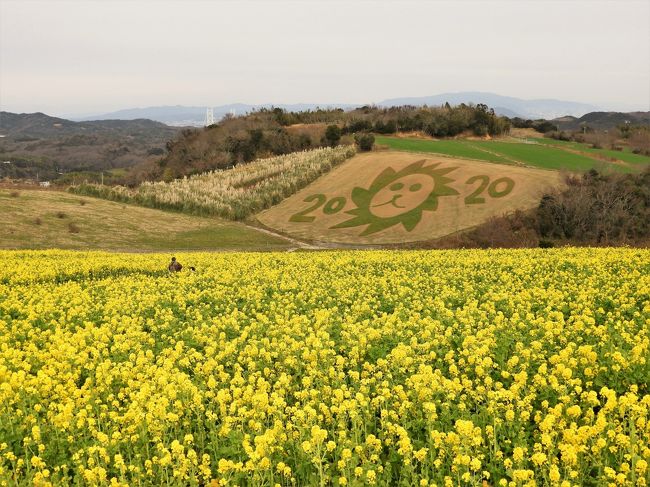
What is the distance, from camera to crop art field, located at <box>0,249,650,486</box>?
22.4 feet

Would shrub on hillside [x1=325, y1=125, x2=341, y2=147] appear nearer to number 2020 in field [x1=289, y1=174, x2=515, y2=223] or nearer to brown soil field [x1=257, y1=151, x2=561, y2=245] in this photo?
brown soil field [x1=257, y1=151, x2=561, y2=245]

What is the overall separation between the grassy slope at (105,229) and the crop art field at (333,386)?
30.6m

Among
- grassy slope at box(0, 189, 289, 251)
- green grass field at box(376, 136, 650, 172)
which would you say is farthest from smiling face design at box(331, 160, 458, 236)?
green grass field at box(376, 136, 650, 172)

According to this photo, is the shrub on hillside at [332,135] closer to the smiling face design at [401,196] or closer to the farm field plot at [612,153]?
the farm field plot at [612,153]

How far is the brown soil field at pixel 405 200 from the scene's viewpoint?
58.6 m

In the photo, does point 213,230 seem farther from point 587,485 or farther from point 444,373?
point 587,485

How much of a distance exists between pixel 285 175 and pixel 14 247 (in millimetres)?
46903

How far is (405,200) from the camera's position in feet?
213

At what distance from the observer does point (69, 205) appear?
6103cm

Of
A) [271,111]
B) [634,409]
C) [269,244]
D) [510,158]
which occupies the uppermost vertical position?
[271,111]

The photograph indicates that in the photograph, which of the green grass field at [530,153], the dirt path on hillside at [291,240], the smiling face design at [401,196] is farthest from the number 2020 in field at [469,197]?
the green grass field at [530,153]

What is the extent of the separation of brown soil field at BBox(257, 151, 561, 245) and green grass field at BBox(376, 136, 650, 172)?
333 inches

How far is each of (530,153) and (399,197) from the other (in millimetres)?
31607

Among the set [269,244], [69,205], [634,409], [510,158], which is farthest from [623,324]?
[510,158]
